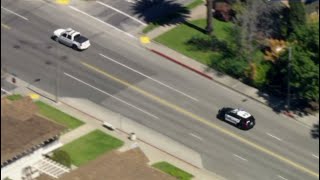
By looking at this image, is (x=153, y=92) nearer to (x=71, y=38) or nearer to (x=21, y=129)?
(x=71, y=38)

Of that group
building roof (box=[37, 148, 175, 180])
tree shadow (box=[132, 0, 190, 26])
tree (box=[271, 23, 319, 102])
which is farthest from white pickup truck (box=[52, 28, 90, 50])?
building roof (box=[37, 148, 175, 180])

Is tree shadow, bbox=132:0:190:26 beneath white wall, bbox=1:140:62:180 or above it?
beneath

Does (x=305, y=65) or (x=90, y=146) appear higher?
(x=305, y=65)

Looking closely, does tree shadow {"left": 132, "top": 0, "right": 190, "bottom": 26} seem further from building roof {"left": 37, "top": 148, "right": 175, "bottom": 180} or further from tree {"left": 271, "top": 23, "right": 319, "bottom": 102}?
building roof {"left": 37, "top": 148, "right": 175, "bottom": 180}

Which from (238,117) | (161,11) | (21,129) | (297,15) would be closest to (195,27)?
(161,11)

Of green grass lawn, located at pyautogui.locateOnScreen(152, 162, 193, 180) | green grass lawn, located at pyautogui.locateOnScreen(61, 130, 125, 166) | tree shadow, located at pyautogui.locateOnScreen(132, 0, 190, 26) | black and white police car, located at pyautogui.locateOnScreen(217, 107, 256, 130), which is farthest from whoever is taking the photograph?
tree shadow, located at pyautogui.locateOnScreen(132, 0, 190, 26)

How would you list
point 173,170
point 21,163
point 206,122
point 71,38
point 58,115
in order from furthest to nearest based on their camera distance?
point 71,38 → point 206,122 → point 58,115 → point 173,170 → point 21,163

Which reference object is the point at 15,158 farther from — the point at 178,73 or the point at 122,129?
the point at 178,73
